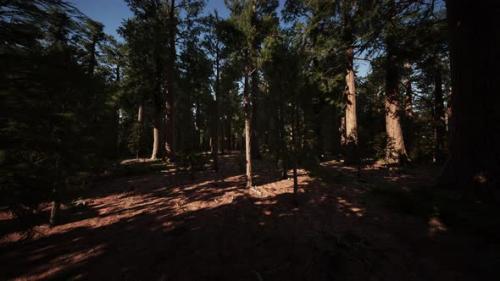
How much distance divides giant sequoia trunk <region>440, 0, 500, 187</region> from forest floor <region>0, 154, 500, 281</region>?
95 cm

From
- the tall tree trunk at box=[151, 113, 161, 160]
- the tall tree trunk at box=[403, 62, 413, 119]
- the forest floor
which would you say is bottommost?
the forest floor

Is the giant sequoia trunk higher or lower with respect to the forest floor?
higher

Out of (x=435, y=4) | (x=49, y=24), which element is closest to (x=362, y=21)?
(x=435, y=4)

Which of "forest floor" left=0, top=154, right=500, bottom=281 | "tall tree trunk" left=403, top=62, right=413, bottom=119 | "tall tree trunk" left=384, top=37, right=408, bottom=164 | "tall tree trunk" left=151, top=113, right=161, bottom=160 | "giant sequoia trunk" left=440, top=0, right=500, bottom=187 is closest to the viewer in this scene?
"forest floor" left=0, top=154, right=500, bottom=281

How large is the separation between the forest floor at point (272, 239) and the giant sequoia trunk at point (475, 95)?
Result: 950mm

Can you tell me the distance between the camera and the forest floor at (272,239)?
3225 mm

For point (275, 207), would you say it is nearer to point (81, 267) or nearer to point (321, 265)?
point (321, 265)

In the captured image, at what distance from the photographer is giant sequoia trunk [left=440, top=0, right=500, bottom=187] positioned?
4.65 meters

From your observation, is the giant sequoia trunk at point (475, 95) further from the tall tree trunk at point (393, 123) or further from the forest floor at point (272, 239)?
the tall tree trunk at point (393, 123)

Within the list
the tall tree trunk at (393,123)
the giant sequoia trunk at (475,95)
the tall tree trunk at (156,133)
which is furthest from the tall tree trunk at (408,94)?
the tall tree trunk at (156,133)

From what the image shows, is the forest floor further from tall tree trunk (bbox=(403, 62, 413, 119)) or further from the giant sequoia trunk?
tall tree trunk (bbox=(403, 62, 413, 119))

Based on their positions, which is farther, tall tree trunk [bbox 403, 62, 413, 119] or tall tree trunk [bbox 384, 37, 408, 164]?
tall tree trunk [bbox 384, 37, 408, 164]

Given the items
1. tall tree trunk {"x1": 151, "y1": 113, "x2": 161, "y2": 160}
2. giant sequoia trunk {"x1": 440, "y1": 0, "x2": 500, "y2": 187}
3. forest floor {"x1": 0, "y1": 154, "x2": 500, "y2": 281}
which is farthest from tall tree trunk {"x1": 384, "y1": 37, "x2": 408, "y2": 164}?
tall tree trunk {"x1": 151, "y1": 113, "x2": 161, "y2": 160}

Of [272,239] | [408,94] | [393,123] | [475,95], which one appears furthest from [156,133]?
[475,95]
